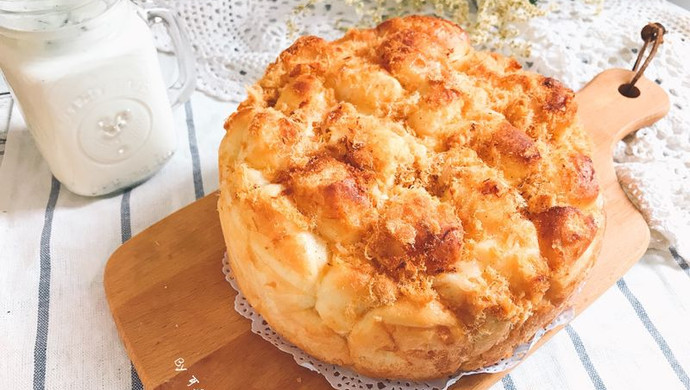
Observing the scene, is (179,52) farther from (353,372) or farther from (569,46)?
(569,46)

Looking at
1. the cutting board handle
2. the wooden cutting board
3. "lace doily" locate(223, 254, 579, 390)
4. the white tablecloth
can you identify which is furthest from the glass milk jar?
the cutting board handle

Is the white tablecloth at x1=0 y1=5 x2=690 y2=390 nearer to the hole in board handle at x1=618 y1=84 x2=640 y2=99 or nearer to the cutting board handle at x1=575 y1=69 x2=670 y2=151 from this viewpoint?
the cutting board handle at x1=575 y1=69 x2=670 y2=151

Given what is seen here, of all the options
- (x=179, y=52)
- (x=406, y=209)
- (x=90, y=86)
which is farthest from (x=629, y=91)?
(x=90, y=86)

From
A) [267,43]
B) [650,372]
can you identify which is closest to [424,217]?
[650,372]

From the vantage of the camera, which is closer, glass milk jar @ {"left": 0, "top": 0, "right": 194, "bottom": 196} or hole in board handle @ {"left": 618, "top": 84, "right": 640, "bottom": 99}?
glass milk jar @ {"left": 0, "top": 0, "right": 194, "bottom": 196}

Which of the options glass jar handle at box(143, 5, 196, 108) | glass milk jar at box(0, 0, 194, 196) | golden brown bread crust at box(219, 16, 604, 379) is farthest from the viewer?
glass jar handle at box(143, 5, 196, 108)

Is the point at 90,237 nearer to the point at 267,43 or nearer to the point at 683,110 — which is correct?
the point at 267,43
